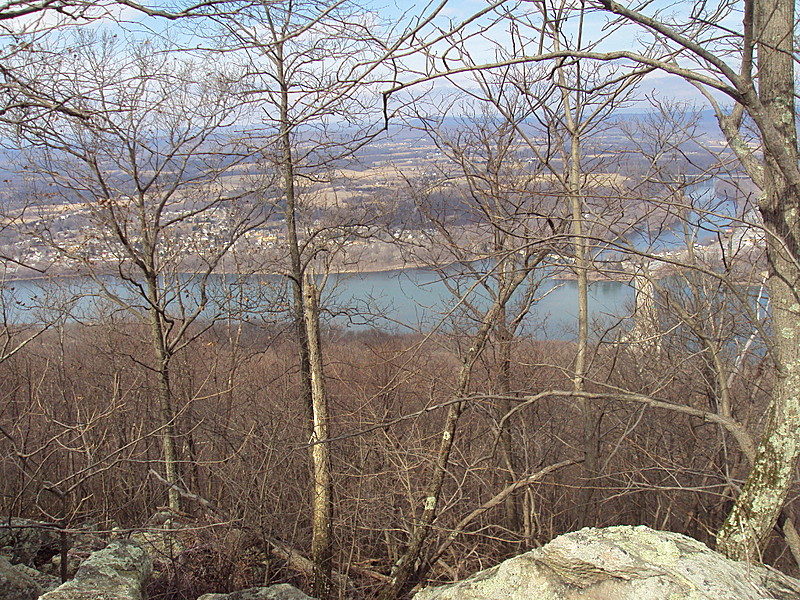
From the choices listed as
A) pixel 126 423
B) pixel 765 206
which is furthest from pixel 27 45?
pixel 126 423

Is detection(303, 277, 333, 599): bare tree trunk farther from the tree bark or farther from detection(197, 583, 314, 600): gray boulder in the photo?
the tree bark

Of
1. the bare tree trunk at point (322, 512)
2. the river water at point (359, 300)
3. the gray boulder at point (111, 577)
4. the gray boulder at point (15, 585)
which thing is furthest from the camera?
the river water at point (359, 300)

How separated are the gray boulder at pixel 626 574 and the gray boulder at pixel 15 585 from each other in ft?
11.3

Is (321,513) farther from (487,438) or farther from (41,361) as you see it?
(41,361)

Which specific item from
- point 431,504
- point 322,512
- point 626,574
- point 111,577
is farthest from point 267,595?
point 626,574

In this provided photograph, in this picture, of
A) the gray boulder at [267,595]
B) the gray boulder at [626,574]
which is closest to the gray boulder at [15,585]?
the gray boulder at [267,595]

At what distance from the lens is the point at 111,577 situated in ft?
14.2

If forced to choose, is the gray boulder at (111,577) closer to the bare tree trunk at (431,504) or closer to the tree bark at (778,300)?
the bare tree trunk at (431,504)

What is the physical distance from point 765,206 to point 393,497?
21.2 feet

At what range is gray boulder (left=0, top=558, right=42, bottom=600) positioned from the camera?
14.4ft

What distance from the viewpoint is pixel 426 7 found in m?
3.08

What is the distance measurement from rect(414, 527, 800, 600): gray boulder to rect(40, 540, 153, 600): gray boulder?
2.53 meters

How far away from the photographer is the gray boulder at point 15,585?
4398 mm

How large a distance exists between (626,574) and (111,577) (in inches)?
142
